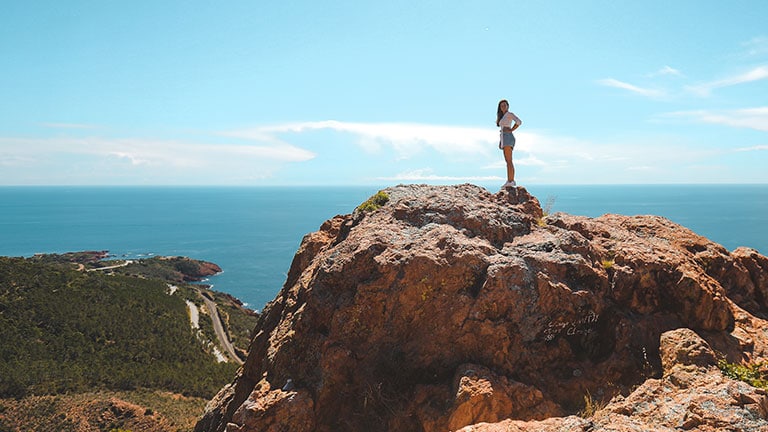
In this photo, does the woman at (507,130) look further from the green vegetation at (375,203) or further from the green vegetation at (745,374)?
the green vegetation at (745,374)

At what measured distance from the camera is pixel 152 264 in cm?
10238

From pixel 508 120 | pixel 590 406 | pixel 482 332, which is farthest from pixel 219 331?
pixel 590 406

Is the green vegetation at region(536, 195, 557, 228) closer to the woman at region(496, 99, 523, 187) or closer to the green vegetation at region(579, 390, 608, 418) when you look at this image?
the woman at region(496, 99, 523, 187)

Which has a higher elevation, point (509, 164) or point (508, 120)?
point (508, 120)

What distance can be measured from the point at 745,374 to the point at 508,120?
762 cm

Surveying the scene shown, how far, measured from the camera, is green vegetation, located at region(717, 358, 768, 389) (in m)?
6.05

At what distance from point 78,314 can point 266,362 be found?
166ft

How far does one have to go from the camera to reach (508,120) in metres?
11.7

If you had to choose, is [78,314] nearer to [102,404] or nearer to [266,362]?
[102,404]

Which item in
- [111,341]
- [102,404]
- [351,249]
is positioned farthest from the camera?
[111,341]

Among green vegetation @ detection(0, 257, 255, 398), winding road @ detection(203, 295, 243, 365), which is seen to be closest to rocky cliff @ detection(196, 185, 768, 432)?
green vegetation @ detection(0, 257, 255, 398)

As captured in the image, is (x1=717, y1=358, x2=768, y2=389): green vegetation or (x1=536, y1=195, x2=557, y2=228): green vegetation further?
(x1=536, y1=195, x2=557, y2=228): green vegetation

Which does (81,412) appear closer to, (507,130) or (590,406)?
(507,130)

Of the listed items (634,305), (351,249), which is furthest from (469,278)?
(634,305)
